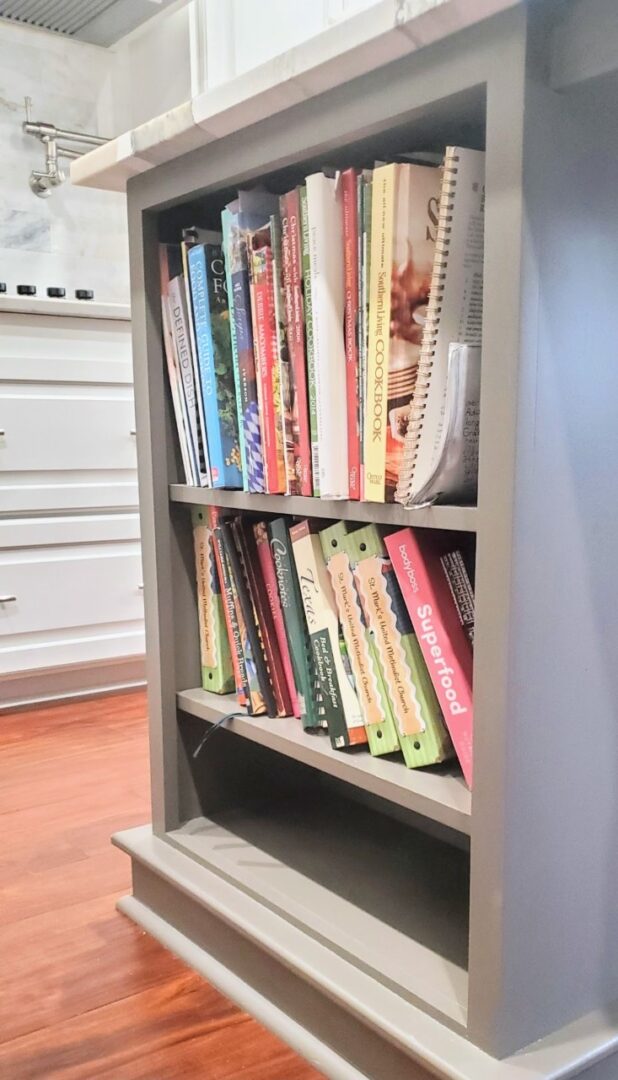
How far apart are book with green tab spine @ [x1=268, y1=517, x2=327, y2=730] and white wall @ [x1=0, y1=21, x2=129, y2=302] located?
75.6 inches

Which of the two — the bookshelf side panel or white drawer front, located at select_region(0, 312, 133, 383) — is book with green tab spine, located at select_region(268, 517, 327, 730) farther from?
white drawer front, located at select_region(0, 312, 133, 383)

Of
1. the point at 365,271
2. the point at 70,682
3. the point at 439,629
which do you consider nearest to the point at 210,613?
the point at 439,629

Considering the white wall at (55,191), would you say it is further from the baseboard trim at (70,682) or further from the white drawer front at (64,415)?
the baseboard trim at (70,682)

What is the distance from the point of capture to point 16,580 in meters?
2.07

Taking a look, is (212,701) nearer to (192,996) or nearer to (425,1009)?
(192,996)

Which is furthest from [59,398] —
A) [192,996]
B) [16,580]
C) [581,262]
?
[581,262]

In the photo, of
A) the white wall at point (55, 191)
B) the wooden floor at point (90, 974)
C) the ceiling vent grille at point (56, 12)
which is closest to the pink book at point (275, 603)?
the wooden floor at point (90, 974)

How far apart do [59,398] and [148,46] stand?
1287mm

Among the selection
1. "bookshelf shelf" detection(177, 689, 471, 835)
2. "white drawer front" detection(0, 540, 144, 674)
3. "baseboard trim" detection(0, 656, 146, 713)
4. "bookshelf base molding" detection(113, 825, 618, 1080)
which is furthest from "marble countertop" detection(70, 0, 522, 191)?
"baseboard trim" detection(0, 656, 146, 713)

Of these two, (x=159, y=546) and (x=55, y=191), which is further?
(x=55, y=191)

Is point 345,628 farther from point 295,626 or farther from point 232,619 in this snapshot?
point 232,619

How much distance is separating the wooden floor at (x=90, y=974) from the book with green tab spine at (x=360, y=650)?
1.07 feet

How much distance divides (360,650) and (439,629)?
A: 0.12 meters

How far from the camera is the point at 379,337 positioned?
32.3 inches
